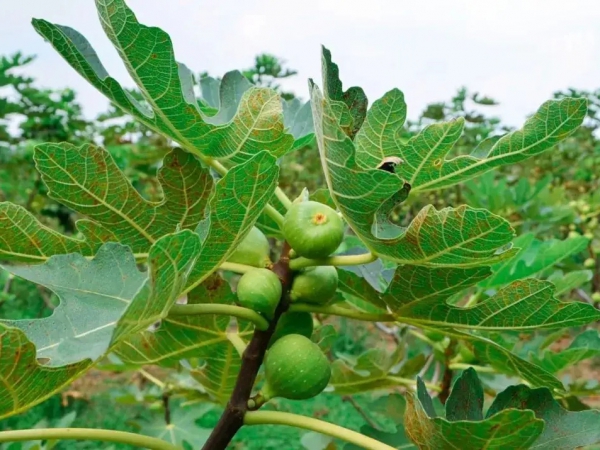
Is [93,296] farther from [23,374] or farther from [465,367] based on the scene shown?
[465,367]

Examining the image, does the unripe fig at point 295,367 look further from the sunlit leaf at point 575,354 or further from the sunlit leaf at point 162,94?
the sunlit leaf at point 575,354

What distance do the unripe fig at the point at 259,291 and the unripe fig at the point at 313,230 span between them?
0.15 feet

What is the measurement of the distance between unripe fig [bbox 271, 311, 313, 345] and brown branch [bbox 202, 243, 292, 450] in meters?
0.02

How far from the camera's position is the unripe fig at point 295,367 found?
66 centimetres

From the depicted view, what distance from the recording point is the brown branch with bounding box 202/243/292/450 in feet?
2.25

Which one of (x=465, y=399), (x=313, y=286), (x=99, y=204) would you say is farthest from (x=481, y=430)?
(x=99, y=204)

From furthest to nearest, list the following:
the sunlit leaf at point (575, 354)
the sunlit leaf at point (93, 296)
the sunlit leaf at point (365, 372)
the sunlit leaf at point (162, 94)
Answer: the sunlit leaf at point (365, 372)
the sunlit leaf at point (575, 354)
the sunlit leaf at point (162, 94)
the sunlit leaf at point (93, 296)

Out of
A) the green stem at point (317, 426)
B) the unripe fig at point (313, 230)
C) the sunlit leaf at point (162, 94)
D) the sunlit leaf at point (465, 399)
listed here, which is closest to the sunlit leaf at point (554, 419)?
the sunlit leaf at point (465, 399)

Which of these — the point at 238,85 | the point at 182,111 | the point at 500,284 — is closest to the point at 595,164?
the point at 500,284

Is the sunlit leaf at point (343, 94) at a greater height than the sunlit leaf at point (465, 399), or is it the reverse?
the sunlit leaf at point (343, 94)

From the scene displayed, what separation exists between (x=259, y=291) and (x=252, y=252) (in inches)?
3.0

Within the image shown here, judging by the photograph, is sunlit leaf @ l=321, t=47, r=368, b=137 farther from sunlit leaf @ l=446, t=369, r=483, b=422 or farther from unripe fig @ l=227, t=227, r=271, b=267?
sunlit leaf @ l=446, t=369, r=483, b=422

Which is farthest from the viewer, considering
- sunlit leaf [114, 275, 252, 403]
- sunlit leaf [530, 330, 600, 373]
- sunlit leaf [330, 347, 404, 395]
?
sunlit leaf [330, 347, 404, 395]

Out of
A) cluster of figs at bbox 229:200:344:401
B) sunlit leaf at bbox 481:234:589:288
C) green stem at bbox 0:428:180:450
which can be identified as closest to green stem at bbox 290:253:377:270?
cluster of figs at bbox 229:200:344:401
